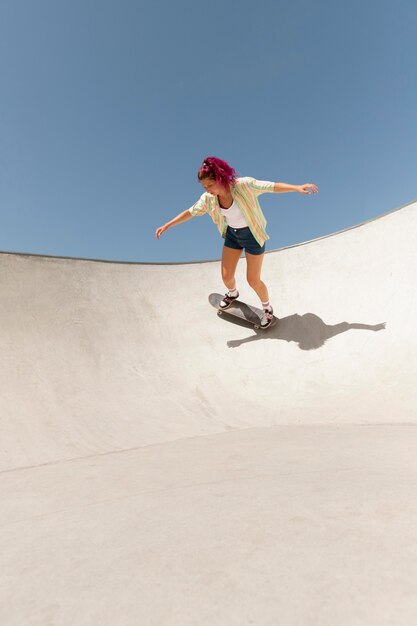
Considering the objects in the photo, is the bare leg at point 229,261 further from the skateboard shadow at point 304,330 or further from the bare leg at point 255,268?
the skateboard shadow at point 304,330

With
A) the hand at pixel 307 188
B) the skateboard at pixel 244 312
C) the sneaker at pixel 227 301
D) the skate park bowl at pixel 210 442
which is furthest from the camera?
the sneaker at pixel 227 301

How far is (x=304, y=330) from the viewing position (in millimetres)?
4223

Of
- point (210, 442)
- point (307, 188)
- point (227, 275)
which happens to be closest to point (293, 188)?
point (307, 188)

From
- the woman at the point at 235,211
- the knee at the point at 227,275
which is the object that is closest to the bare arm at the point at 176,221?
the woman at the point at 235,211

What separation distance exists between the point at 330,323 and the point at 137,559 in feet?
12.5

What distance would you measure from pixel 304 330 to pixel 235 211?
1.88 metres

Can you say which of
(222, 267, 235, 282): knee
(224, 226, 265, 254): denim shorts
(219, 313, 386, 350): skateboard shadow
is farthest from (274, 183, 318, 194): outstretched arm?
(219, 313, 386, 350): skateboard shadow

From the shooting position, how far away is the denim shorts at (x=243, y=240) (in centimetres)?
378

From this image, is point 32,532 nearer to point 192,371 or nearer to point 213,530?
point 213,530

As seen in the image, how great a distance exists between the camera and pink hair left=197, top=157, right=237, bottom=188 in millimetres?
3176

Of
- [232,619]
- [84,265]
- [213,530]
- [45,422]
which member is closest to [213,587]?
[232,619]

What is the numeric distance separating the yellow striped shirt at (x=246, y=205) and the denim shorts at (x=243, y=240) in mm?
61

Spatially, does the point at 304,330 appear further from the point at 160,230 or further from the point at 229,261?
the point at 160,230

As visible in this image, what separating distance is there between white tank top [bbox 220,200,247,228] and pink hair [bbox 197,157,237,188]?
1.03 ft
